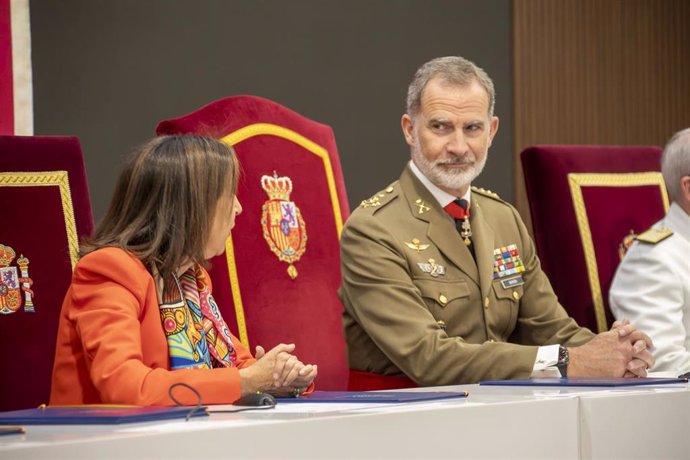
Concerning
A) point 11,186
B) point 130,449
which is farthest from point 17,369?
point 130,449

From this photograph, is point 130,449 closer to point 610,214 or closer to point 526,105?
point 610,214

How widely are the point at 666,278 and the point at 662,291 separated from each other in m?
0.03

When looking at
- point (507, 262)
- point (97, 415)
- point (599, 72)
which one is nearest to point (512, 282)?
point (507, 262)

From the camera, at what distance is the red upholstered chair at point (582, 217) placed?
3047 mm

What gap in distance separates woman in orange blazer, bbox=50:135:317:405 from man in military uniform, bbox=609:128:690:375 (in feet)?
3.73

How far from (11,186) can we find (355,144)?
5.28ft

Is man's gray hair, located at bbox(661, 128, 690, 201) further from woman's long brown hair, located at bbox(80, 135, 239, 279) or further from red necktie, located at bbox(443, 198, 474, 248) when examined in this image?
woman's long brown hair, located at bbox(80, 135, 239, 279)

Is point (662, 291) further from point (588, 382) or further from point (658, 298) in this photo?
point (588, 382)

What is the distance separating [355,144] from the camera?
369cm

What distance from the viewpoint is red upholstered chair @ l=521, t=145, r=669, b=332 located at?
3.05 m

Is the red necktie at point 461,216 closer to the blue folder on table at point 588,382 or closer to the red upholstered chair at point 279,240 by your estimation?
the red upholstered chair at point 279,240

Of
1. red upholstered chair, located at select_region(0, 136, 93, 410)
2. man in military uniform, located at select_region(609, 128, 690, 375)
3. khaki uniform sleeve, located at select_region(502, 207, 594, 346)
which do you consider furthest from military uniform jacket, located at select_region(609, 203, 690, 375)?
red upholstered chair, located at select_region(0, 136, 93, 410)

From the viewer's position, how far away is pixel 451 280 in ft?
8.18

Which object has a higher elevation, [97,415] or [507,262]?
[507,262]
